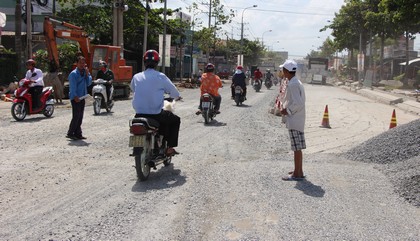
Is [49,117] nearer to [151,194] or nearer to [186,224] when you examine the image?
[151,194]

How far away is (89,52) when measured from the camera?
21469mm

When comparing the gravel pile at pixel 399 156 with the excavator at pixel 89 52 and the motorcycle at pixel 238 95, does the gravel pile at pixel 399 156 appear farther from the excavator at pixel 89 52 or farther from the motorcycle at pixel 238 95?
the excavator at pixel 89 52

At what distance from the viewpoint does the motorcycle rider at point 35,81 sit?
43.3 feet

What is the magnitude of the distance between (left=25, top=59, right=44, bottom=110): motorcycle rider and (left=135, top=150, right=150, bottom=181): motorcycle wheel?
7.82 meters

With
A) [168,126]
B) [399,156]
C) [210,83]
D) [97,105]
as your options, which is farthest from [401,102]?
[168,126]

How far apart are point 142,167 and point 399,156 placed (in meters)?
4.67

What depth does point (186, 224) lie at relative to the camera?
16.0 ft

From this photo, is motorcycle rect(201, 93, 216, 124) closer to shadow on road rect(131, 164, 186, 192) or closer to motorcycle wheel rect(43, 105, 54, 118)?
motorcycle wheel rect(43, 105, 54, 118)

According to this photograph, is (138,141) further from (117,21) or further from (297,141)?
(117,21)

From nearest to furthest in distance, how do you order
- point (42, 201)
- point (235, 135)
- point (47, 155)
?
point (42, 201), point (47, 155), point (235, 135)

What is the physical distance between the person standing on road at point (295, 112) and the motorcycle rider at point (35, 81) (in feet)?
28.8

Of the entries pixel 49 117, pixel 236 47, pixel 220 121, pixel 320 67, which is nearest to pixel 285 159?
pixel 220 121

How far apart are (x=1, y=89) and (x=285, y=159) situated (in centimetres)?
1852

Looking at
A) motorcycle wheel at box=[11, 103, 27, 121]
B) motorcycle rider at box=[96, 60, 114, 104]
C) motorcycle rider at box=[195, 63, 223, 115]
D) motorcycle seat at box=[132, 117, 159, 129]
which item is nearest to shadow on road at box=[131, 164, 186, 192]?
motorcycle seat at box=[132, 117, 159, 129]
